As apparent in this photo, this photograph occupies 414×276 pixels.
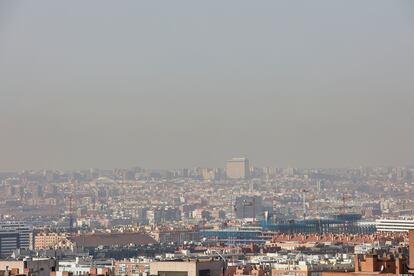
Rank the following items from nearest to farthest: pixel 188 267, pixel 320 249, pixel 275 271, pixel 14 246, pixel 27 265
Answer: pixel 188 267
pixel 27 265
pixel 275 271
pixel 320 249
pixel 14 246

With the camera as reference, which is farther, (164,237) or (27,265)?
(164,237)

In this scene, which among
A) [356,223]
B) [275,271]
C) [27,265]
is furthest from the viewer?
[356,223]

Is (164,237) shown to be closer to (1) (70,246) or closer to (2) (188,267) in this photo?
(1) (70,246)

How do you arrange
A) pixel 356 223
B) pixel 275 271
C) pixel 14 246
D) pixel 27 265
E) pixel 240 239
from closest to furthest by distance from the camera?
pixel 27 265 → pixel 275 271 → pixel 14 246 → pixel 240 239 → pixel 356 223

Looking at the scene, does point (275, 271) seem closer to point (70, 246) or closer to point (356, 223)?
point (70, 246)

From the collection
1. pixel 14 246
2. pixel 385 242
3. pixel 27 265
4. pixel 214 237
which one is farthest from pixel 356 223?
pixel 27 265

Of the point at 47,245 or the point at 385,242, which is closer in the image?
the point at 385,242

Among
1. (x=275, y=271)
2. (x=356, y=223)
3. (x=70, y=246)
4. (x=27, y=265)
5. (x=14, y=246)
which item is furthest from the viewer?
(x=356, y=223)

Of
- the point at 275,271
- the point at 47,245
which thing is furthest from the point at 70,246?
the point at 275,271

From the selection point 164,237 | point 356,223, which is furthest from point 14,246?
point 356,223
